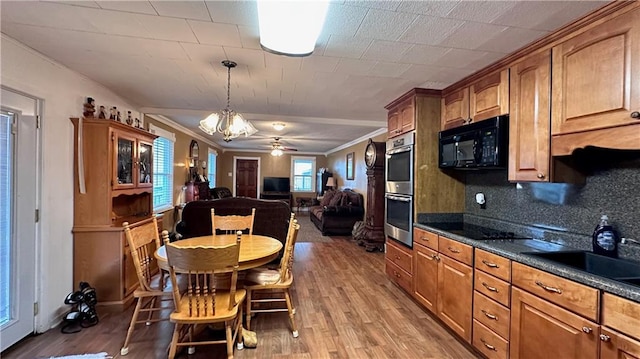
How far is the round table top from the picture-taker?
2141 mm

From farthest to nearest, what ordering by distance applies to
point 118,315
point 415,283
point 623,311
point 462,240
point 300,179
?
point 300,179 → point 415,283 → point 118,315 → point 462,240 → point 623,311

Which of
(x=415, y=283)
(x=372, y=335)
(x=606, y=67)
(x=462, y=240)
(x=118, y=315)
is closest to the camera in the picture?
(x=606, y=67)

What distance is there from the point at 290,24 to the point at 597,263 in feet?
7.72

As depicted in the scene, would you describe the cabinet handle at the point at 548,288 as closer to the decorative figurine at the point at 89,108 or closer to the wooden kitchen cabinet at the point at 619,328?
the wooden kitchen cabinet at the point at 619,328

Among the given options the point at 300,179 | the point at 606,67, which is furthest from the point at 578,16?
the point at 300,179

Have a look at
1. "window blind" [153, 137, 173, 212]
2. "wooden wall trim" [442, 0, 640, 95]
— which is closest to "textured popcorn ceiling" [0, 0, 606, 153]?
"wooden wall trim" [442, 0, 640, 95]

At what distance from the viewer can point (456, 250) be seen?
7.91ft

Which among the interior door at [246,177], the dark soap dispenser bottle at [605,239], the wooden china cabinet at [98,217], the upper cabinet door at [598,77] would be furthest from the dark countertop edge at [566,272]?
the interior door at [246,177]

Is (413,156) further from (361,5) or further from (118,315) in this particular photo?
(118,315)

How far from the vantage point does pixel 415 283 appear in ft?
10.1

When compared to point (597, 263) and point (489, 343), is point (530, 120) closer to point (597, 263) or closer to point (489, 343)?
point (597, 263)

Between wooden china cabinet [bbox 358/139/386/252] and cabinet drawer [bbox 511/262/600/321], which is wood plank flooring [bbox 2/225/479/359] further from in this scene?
wooden china cabinet [bbox 358/139/386/252]

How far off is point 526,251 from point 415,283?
53.1 inches

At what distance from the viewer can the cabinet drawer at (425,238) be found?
2738 millimetres
